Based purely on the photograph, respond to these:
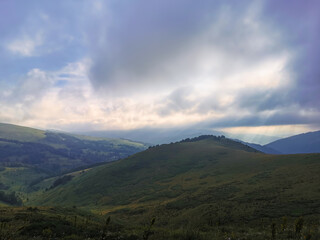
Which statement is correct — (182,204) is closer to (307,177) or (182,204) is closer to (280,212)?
(280,212)

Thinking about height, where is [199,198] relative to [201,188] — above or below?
above

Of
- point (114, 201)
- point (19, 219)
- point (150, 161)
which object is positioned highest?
point (19, 219)

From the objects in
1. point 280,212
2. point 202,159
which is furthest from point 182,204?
point 202,159

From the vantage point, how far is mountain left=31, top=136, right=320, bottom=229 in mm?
38906

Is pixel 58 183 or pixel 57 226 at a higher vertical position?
pixel 57 226

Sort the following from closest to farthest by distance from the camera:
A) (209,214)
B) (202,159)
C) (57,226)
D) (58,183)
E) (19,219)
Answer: (57,226) → (19,219) → (209,214) → (202,159) → (58,183)

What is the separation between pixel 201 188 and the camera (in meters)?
81.2

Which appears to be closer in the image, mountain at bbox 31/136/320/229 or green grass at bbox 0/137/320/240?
green grass at bbox 0/137/320/240

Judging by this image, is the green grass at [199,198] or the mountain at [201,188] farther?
the mountain at [201,188]

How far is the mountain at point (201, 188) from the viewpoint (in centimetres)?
3891

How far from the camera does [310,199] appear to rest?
39.5 metres

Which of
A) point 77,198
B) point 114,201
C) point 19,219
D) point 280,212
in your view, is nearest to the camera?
point 19,219

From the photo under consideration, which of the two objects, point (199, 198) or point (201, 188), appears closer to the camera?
point (199, 198)

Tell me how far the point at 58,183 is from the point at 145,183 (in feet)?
400
